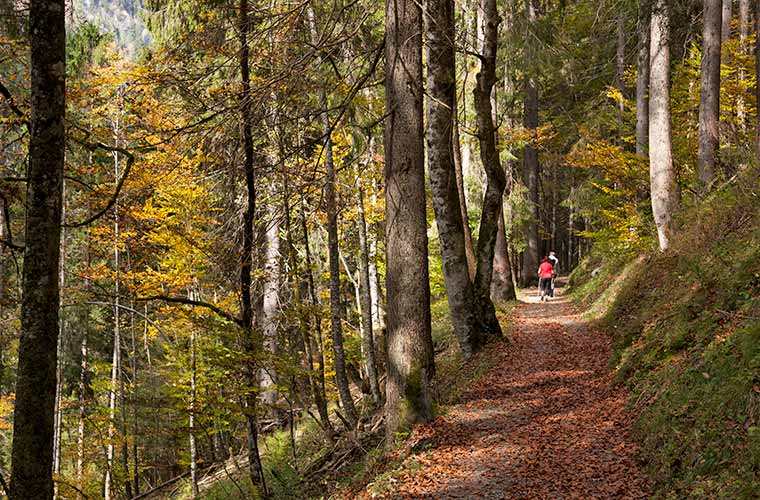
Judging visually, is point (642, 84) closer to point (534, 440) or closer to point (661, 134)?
point (661, 134)

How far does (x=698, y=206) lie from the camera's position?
36.6ft

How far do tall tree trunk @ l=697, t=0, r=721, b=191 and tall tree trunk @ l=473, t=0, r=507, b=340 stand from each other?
4342 millimetres

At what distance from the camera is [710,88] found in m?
12.1

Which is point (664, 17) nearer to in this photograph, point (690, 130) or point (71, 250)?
point (690, 130)

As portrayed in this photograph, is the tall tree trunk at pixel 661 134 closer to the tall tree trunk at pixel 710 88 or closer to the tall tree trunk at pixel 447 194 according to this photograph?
the tall tree trunk at pixel 710 88

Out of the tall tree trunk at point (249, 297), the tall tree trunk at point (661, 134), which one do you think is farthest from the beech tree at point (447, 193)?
the tall tree trunk at point (661, 134)

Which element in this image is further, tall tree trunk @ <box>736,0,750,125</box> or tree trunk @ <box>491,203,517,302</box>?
tree trunk @ <box>491,203,517,302</box>

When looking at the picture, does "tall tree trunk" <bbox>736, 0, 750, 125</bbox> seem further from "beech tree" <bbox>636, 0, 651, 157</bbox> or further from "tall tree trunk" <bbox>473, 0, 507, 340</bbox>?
"tall tree trunk" <bbox>473, 0, 507, 340</bbox>

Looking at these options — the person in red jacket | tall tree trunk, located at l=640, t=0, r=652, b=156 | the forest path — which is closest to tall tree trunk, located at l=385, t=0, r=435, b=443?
the forest path

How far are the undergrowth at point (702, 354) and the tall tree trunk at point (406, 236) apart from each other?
243 centimetres

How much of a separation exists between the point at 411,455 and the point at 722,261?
450 cm

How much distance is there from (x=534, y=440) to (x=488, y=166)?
566 cm

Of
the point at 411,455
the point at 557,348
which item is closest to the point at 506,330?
the point at 557,348

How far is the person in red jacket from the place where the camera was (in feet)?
61.9
